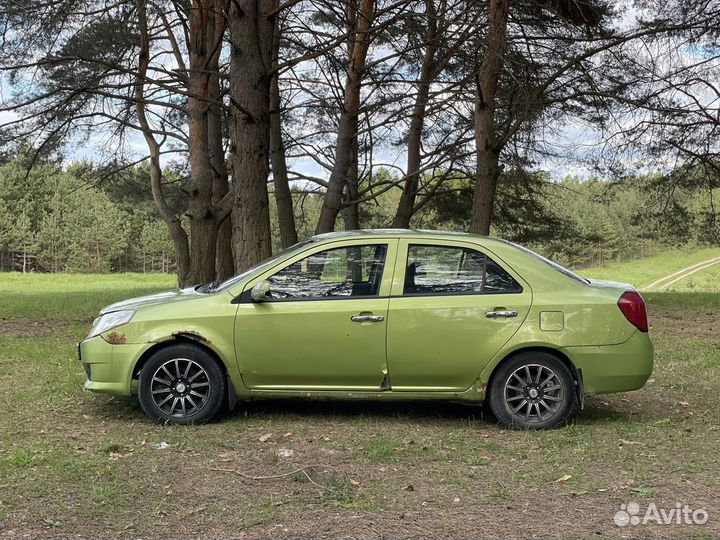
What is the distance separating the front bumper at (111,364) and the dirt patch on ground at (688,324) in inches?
334

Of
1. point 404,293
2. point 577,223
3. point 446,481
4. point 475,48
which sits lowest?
point 446,481

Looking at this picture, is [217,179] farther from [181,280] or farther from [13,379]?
[13,379]

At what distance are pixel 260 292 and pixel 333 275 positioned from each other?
637mm

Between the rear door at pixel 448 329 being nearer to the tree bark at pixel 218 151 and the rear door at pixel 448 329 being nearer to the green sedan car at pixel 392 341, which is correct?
the green sedan car at pixel 392 341

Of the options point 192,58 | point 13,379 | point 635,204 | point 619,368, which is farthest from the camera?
point 635,204

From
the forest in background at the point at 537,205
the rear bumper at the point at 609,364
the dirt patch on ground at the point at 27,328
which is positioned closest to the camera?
the rear bumper at the point at 609,364

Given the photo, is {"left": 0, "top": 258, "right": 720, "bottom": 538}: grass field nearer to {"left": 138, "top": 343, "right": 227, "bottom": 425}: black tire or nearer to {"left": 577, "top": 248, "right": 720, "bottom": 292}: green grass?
{"left": 138, "top": 343, "right": 227, "bottom": 425}: black tire

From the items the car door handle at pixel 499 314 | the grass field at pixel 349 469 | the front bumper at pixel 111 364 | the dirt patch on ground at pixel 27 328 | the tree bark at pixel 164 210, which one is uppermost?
the tree bark at pixel 164 210

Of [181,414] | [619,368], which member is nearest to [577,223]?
[619,368]

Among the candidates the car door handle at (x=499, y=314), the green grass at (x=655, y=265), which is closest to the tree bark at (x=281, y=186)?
the car door handle at (x=499, y=314)

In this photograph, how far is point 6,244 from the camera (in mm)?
62344

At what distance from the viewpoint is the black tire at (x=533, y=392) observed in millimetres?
5488

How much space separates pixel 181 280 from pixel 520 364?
1183 cm

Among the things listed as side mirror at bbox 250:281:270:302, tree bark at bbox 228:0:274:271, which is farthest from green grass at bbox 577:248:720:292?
side mirror at bbox 250:281:270:302
